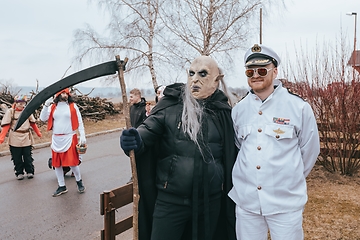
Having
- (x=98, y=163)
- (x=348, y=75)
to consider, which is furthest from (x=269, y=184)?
(x=98, y=163)

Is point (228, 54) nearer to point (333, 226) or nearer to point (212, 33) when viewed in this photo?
point (212, 33)

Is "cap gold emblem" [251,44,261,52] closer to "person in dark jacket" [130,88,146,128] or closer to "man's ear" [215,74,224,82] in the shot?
"man's ear" [215,74,224,82]

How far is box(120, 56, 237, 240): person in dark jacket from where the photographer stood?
226 centimetres

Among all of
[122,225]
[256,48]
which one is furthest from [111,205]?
[256,48]

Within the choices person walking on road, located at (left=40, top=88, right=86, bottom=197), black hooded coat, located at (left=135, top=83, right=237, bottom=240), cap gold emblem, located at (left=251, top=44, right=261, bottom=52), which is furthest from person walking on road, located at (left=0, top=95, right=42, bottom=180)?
cap gold emblem, located at (left=251, top=44, right=261, bottom=52)

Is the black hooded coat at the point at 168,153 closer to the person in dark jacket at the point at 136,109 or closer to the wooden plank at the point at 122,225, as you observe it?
the wooden plank at the point at 122,225

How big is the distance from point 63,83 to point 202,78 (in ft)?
3.20

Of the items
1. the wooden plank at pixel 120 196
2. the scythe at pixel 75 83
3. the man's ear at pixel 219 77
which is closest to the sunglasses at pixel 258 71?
the man's ear at pixel 219 77

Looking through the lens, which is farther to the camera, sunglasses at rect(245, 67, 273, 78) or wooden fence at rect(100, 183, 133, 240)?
wooden fence at rect(100, 183, 133, 240)

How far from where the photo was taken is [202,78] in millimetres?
2389

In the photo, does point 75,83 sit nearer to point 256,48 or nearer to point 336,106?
point 256,48

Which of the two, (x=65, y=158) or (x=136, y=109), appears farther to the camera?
(x=136, y=109)

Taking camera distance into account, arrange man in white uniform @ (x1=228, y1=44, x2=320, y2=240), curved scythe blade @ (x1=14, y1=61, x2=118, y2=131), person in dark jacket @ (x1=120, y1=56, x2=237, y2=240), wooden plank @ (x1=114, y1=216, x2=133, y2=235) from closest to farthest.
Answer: curved scythe blade @ (x1=14, y1=61, x2=118, y2=131)
man in white uniform @ (x1=228, y1=44, x2=320, y2=240)
person in dark jacket @ (x1=120, y1=56, x2=237, y2=240)
wooden plank @ (x1=114, y1=216, x2=133, y2=235)

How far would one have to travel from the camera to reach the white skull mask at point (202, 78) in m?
2.38
